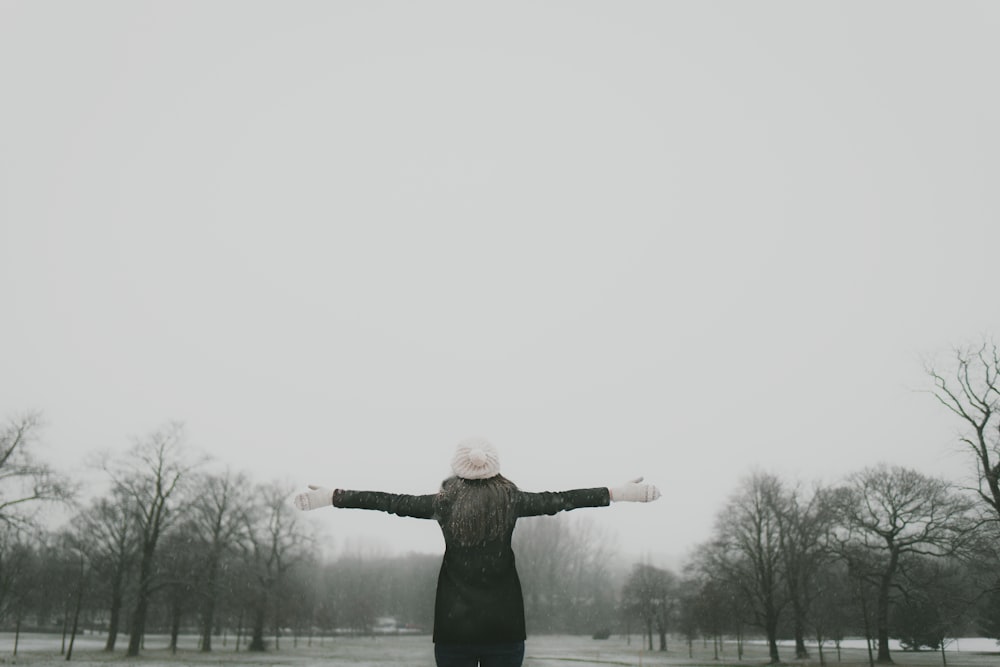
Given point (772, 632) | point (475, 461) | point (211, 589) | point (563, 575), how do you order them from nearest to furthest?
point (475, 461) < point (211, 589) < point (772, 632) < point (563, 575)

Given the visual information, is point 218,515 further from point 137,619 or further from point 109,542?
point 137,619

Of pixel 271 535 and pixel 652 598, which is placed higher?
pixel 271 535

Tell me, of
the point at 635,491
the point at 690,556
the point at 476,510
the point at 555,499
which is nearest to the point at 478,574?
the point at 476,510

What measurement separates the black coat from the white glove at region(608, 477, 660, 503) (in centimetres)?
7

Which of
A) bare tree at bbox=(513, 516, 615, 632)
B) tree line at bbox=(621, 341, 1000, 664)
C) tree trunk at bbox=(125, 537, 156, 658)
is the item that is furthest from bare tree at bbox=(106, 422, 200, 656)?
bare tree at bbox=(513, 516, 615, 632)

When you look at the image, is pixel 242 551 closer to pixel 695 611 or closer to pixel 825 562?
pixel 695 611

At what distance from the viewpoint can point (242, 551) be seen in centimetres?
5106

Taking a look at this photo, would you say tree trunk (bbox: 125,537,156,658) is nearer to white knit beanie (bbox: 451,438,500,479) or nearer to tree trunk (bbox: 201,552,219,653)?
tree trunk (bbox: 201,552,219,653)

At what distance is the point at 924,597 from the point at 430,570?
8387 centimetres

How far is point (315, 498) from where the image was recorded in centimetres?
423

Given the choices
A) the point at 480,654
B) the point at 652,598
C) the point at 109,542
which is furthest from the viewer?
the point at 652,598

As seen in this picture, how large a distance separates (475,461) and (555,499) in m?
0.56

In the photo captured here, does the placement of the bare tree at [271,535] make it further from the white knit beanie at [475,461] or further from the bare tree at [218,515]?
the white knit beanie at [475,461]

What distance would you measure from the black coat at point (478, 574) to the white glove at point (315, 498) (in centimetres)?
6
